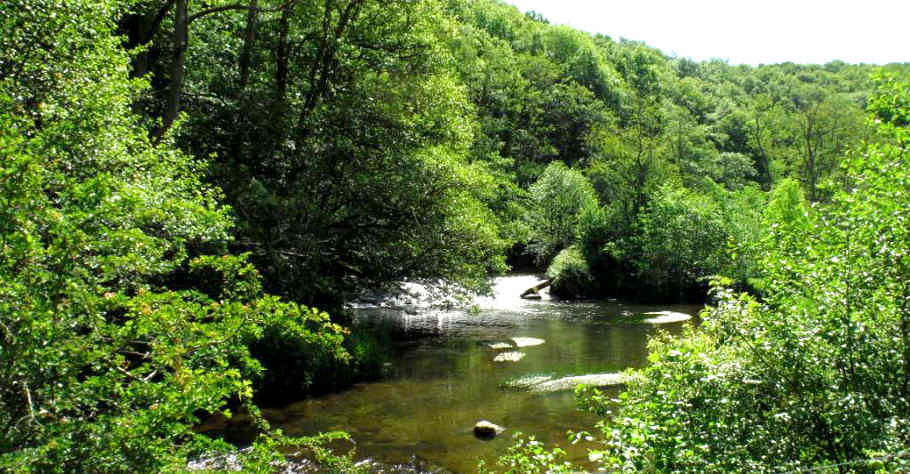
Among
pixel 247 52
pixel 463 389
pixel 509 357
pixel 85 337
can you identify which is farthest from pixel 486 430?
pixel 247 52

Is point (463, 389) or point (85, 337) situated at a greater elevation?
point (85, 337)

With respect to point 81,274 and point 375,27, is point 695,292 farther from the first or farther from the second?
point 81,274

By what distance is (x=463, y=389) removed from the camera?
14.0 metres

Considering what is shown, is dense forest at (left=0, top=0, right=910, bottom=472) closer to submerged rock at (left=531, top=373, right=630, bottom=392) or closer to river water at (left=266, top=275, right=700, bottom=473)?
river water at (left=266, top=275, right=700, bottom=473)

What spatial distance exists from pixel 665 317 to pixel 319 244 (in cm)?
1505

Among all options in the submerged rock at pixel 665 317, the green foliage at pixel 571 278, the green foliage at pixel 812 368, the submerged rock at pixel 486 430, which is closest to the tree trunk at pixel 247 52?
the submerged rock at pixel 486 430

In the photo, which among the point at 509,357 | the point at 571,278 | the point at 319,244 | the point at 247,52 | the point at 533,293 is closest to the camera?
the point at 319,244

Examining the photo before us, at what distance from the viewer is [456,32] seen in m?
21.5

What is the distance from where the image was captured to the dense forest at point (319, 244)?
3.92 metres

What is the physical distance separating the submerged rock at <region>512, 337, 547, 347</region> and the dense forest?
7.83ft

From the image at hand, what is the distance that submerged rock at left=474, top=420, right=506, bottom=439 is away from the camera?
10.9m

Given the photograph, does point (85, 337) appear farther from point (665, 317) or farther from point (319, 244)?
point (665, 317)

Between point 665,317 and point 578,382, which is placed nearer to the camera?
point 578,382

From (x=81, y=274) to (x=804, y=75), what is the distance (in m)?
143
